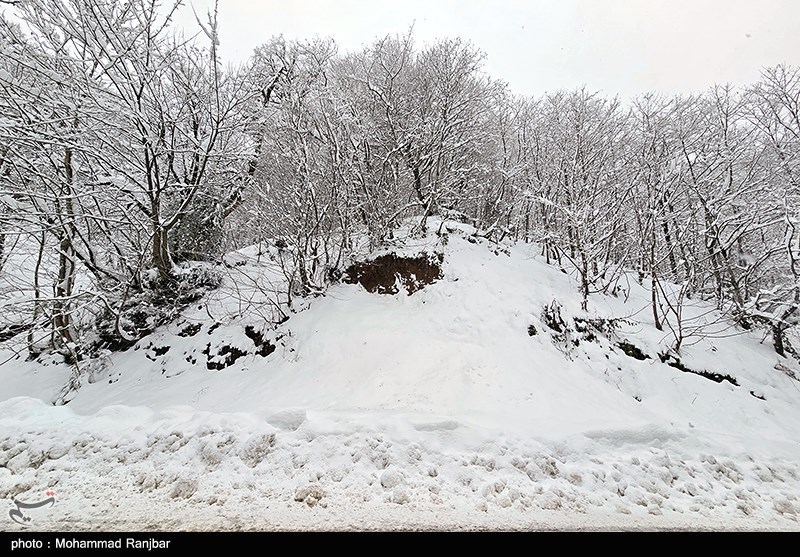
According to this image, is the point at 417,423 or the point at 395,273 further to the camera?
the point at 395,273

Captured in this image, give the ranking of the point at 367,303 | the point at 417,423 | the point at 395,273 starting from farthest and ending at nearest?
the point at 395,273, the point at 367,303, the point at 417,423

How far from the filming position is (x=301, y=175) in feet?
27.3

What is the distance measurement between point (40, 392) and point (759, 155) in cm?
1828

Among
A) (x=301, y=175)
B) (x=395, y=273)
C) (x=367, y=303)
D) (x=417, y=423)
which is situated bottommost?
(x=417, y=423)

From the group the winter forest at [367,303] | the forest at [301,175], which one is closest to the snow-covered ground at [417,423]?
the winter forest at [367,303]

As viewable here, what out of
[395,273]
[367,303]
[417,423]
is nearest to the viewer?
[417,423]

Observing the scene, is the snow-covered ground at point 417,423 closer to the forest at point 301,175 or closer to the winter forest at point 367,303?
the winter forest at point 367,303

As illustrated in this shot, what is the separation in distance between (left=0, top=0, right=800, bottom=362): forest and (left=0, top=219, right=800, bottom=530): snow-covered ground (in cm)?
97

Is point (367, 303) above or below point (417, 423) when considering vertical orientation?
above

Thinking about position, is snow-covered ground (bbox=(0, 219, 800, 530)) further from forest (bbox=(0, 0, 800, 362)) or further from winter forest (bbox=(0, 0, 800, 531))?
forest (bbox=(0, 0, 800, 362))

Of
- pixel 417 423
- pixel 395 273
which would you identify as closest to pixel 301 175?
pixel 395 273

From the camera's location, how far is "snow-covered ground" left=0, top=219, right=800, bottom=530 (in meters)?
3.08

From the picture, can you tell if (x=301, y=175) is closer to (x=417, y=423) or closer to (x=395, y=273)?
(x=395, y=273)

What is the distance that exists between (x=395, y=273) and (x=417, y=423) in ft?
15.4
